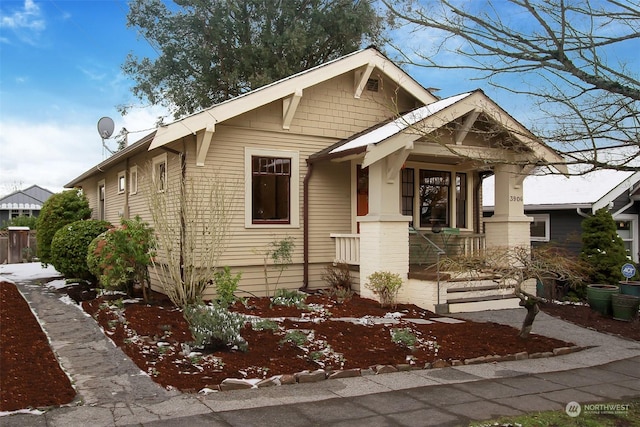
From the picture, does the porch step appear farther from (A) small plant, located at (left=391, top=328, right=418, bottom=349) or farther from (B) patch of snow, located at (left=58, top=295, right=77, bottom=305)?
(B) patch of snow, located at (left=58, top=295, right=77, bottom=305)

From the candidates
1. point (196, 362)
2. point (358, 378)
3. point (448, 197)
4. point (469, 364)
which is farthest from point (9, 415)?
point (448, 197)

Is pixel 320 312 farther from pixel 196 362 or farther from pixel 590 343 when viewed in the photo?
pixel 590 343

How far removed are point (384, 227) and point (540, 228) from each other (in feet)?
27.4

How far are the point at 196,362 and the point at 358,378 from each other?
74.8 inches

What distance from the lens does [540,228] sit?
16641 millimetres

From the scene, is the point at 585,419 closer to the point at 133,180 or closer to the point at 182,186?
the point at 182,186

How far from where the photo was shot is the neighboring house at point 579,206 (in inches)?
572

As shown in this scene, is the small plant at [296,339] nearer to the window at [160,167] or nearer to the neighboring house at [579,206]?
the window at [160,167]

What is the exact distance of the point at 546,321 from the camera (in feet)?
32.8

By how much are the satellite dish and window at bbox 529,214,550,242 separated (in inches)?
547

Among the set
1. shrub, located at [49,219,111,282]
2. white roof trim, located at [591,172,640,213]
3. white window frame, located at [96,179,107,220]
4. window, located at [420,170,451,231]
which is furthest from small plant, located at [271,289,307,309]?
white window frame, located at [96,179,107,220]

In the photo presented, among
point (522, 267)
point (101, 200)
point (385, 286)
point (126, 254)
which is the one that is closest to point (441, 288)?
point (385, 286)

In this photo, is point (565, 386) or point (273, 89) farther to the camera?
point (273, 89)

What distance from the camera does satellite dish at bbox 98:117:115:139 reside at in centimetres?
1747
